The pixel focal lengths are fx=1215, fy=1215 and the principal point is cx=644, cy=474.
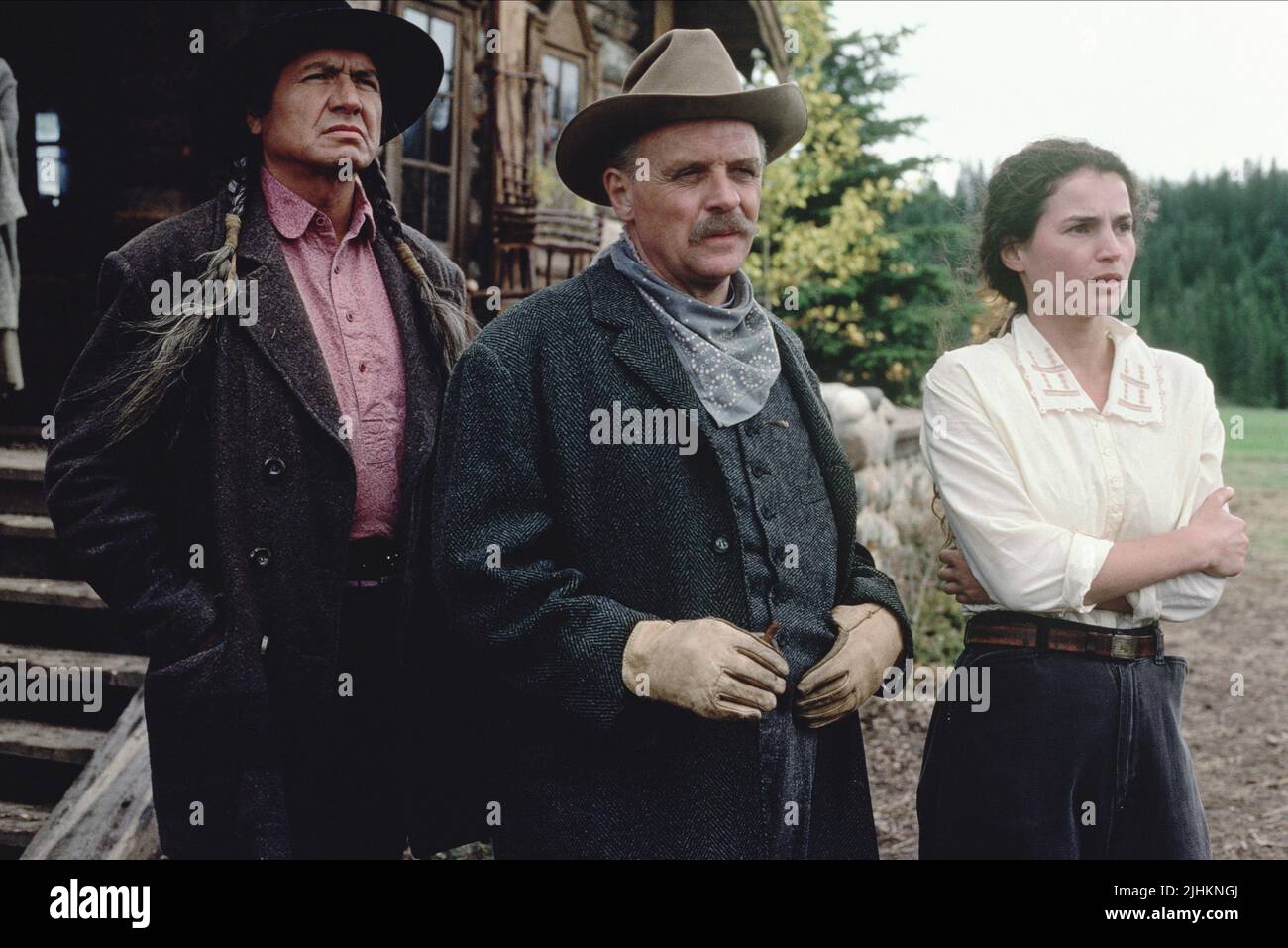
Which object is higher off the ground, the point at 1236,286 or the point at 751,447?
the point at 1236,286

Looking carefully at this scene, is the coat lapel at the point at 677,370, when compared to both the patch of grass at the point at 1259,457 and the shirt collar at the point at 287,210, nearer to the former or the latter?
the shirt collar at the point at 287,210

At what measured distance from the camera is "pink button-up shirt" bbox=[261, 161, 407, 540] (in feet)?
8.18

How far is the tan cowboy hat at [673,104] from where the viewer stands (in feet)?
7.04

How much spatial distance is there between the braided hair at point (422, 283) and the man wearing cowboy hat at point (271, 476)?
4cm

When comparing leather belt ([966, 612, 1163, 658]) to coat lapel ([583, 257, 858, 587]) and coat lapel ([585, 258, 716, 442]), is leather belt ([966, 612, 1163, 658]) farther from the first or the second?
coat lapel ([585, 258, 716, 442])

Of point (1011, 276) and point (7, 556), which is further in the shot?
point (7, 556)

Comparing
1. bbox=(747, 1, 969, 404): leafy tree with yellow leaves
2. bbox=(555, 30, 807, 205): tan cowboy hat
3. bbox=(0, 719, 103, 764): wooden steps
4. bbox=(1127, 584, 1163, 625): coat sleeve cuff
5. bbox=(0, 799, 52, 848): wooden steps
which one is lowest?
bbox=(0, 799, 52, 848): wooden steps

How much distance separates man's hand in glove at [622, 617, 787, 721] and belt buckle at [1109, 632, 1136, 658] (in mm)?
672

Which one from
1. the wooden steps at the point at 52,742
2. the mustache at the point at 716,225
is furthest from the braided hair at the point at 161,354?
the wooden steps at the point at 52,742

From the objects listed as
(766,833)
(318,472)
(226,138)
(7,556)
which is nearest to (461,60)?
(7,556)

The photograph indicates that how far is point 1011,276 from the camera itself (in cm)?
253

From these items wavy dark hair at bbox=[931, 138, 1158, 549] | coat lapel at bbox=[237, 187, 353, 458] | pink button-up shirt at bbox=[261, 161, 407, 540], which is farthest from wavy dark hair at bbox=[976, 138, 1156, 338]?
coat lapel at bbox=[237, 187, 353, 458]
